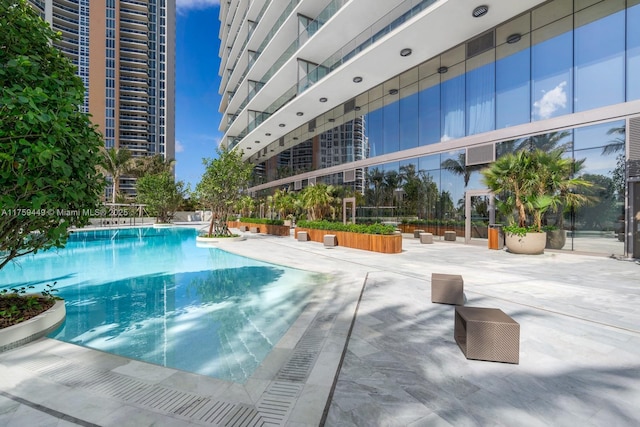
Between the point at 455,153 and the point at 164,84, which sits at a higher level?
the point at 164,84

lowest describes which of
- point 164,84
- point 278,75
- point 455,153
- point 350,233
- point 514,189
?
point 350,233

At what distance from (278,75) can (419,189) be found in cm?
1493

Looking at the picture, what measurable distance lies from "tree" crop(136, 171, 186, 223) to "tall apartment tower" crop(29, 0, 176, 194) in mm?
53245

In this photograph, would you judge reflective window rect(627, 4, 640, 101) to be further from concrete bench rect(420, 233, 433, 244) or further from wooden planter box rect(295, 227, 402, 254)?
wooden planter box rect(295, 227, 402, 254)

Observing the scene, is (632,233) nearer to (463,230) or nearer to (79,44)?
(463,230)

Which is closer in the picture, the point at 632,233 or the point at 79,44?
the point at 632,233

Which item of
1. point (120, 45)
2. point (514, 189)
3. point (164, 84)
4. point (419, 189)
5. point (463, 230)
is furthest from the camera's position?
point (164, 84)

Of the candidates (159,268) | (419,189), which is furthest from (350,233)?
(159,268)

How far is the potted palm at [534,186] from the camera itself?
12711 mm

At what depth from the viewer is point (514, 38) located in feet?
48.2

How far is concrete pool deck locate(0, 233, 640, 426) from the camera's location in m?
2.67

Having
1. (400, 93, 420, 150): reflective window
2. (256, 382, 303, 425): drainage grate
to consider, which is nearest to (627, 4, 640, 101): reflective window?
(400, 93, 420, 150): reflective window

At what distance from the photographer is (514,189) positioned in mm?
13555

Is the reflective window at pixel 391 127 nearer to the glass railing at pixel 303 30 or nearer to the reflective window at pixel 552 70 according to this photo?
the glass railing at pixel 303 30
